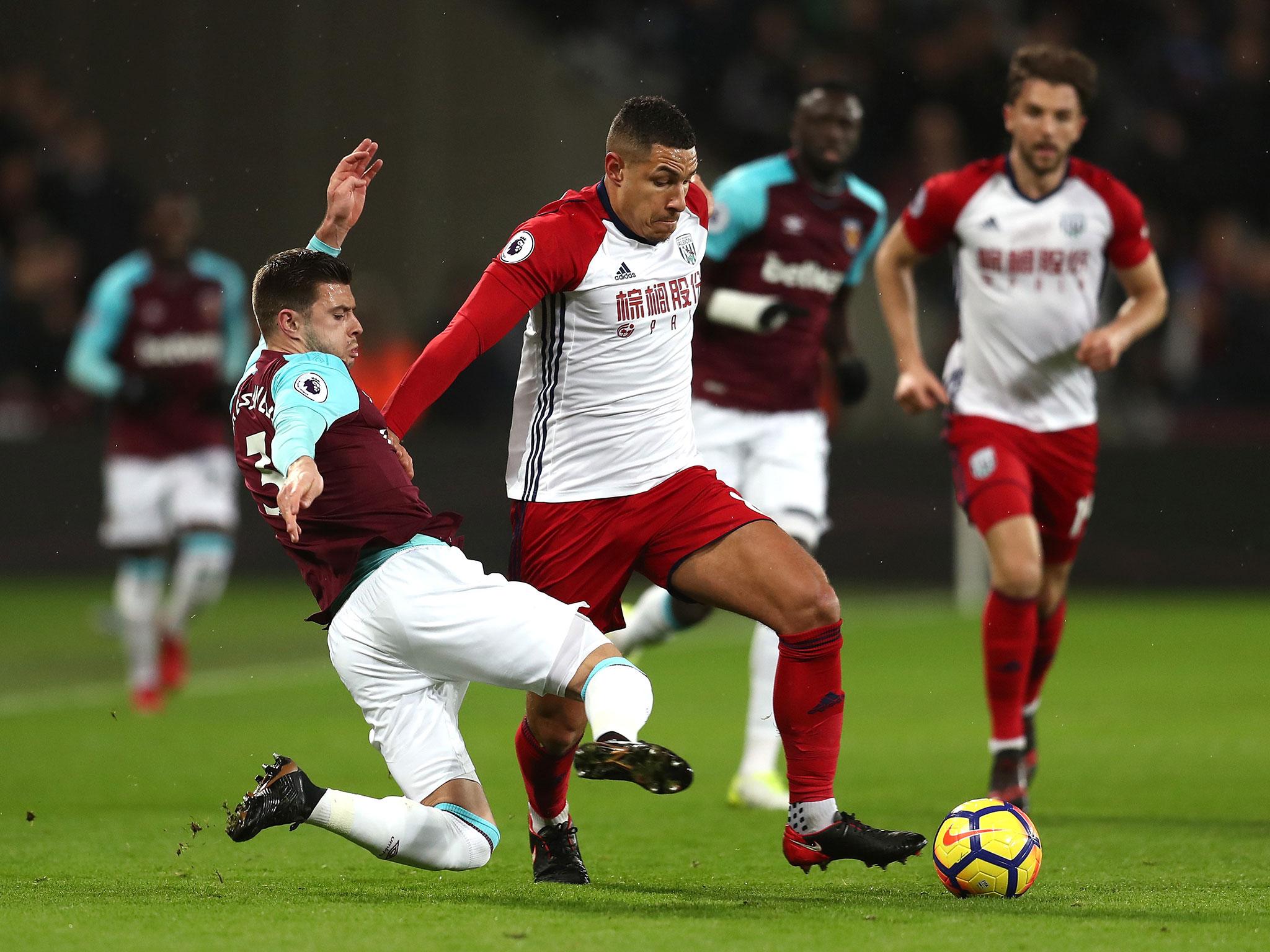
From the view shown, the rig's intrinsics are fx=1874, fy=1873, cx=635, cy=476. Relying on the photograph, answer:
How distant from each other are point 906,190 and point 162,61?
6641mm

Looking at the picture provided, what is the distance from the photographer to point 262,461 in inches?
178

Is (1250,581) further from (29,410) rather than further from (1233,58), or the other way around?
(29,410)

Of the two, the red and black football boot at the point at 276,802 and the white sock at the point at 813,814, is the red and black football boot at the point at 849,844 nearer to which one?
the white sock at the point at 813,814

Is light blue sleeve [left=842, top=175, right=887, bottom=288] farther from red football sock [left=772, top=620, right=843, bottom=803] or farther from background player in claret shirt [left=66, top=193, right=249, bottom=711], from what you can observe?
background player in claret shirt [left=66, top=193, right=249, bottom=711]

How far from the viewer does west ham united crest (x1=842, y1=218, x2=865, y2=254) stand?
7145 mm

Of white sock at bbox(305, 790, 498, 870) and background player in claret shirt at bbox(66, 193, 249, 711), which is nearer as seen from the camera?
white sock at bbox(305, 790, 498, 870)

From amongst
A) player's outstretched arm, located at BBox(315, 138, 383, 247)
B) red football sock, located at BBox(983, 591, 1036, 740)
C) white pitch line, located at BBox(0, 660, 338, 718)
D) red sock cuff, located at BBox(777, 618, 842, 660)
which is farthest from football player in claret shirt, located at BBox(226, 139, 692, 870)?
white pitch line, located at BBox(0, 660, 338, 718)

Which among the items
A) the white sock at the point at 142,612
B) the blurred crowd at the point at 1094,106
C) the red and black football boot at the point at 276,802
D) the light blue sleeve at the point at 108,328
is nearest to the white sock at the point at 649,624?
the red and black football boot at the point at 276,802

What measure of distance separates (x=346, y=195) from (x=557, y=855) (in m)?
1.89

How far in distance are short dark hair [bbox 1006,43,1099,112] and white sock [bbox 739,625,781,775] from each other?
83.6 inches

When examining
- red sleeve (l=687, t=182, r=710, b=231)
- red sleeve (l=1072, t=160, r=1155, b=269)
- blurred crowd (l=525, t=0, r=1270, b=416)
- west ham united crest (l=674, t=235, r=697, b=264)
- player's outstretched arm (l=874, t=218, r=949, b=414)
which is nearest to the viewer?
west ham united crest (l=674, t=235, r=697, b=264)

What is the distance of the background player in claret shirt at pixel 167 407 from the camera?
10.2 metres

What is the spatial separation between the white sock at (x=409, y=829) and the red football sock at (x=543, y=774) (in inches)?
19.9

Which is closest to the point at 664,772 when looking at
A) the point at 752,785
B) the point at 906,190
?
the point at 752,785
